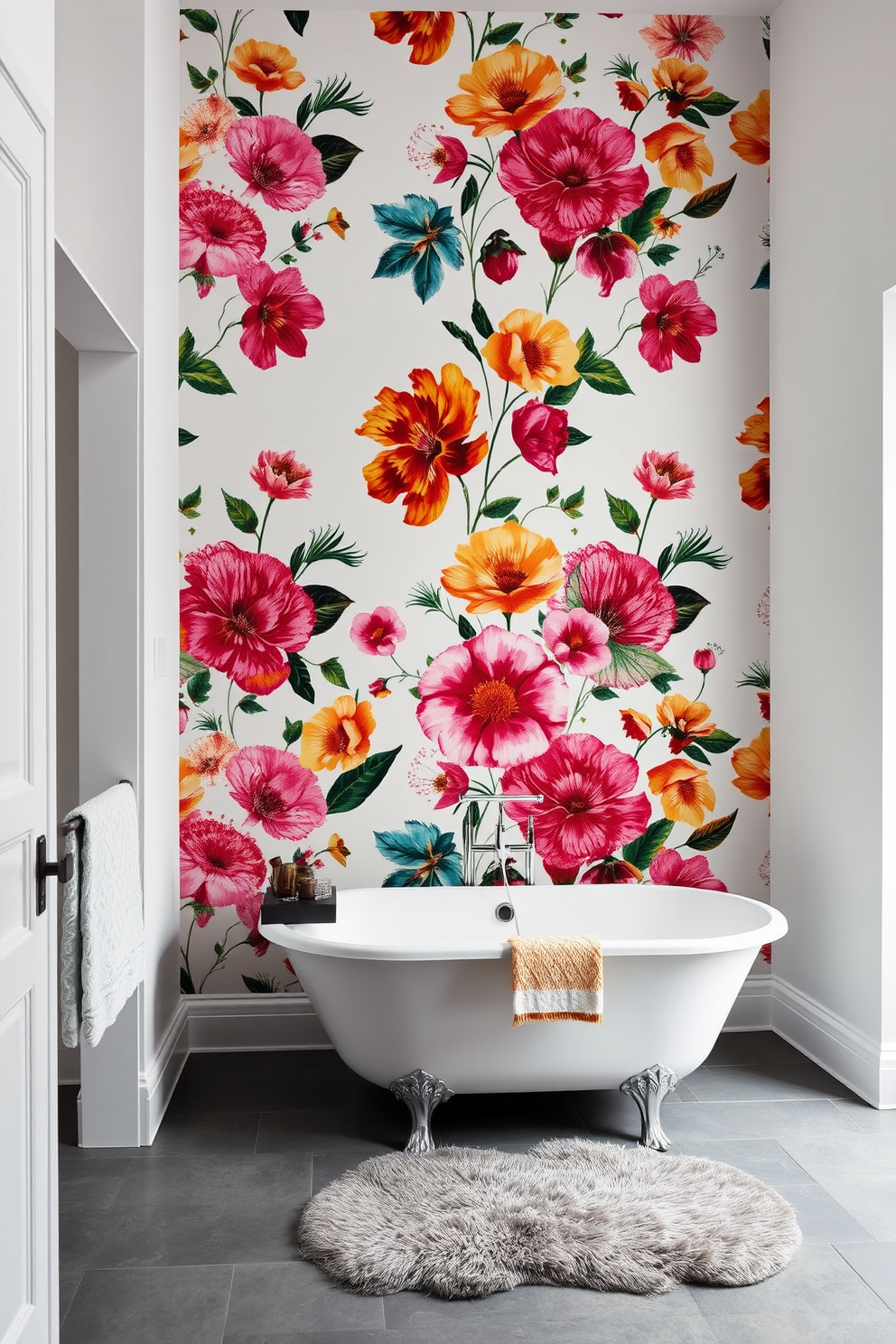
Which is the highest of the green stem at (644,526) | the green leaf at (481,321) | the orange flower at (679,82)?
the orange flower at (679,82)

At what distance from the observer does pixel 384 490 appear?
11.2 feet

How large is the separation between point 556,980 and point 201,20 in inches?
123

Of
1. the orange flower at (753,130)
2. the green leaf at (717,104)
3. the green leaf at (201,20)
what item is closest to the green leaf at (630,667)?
the orange flower at (753,130)

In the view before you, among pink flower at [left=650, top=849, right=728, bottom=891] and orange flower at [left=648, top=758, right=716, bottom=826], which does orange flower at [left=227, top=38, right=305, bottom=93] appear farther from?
pink flower at [left=650, top=849, right=728, bottom=891]

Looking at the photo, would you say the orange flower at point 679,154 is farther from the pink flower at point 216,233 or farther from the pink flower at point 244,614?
the pink flower at point 244,614

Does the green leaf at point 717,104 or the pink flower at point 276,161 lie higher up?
the green leaf at point 717,104

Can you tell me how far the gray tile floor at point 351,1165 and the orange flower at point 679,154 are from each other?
9.36 ft

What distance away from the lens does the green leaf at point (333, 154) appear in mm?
3379

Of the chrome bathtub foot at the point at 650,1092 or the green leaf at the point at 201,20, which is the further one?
the green leaf at the point at 201,20

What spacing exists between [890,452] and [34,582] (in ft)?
7.68

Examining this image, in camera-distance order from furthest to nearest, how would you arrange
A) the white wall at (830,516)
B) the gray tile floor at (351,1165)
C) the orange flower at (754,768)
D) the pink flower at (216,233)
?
the orange flower at (754,768), the pink flower at (216,233), the white wall at (830,516), the gray tile floor at (351,1165)

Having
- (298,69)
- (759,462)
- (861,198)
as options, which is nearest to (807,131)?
(861,198)

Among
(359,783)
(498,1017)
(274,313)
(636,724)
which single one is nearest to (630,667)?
(636,724)

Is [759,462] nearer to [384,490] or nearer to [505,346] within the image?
[505,346]
